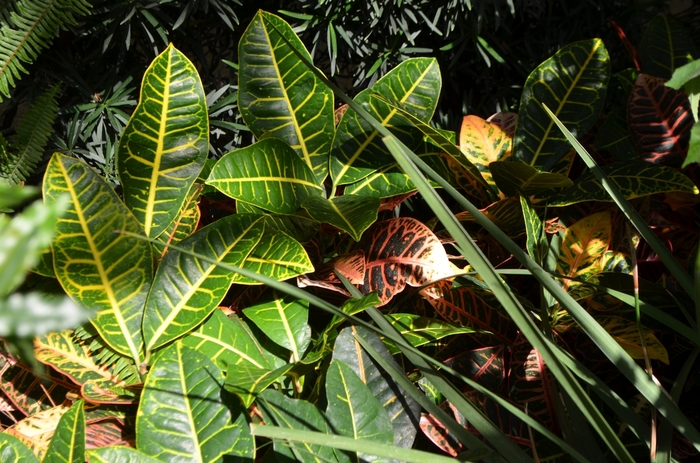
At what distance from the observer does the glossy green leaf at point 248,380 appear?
61 centimetres

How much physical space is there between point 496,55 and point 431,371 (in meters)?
0.57

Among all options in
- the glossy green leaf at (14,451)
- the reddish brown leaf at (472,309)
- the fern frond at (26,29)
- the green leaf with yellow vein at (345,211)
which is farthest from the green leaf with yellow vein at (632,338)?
the fern frond at (26,29)

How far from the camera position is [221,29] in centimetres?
104

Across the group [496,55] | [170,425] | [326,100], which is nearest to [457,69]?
[496,55]

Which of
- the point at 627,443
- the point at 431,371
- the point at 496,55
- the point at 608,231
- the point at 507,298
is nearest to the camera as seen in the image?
the point at 507,298

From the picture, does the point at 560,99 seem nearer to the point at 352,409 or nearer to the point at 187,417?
the point at 352,409

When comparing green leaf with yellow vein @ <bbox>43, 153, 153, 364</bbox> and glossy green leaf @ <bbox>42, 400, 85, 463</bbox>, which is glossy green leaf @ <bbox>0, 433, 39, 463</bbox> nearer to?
glossy green leaf @ <bbox>42, 400, 85, 463</bbox>

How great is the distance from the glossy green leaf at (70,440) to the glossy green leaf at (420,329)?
34 centimetres

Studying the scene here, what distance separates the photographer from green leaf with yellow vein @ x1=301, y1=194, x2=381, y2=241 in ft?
2.32

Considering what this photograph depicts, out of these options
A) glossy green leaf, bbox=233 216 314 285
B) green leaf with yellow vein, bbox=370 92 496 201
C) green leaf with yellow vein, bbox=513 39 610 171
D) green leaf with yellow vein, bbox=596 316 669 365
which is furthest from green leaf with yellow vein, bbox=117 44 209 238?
green leaf with yellow vein, bbox=596 316 669 365

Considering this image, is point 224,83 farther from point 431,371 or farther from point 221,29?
point 431,371

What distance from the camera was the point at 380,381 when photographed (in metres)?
0.69

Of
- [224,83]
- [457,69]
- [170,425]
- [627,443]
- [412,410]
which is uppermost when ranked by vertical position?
[224,83]

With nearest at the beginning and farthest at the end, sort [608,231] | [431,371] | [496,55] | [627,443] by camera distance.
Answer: [431,371] < [627,443] < [608,231] < [496,55]
